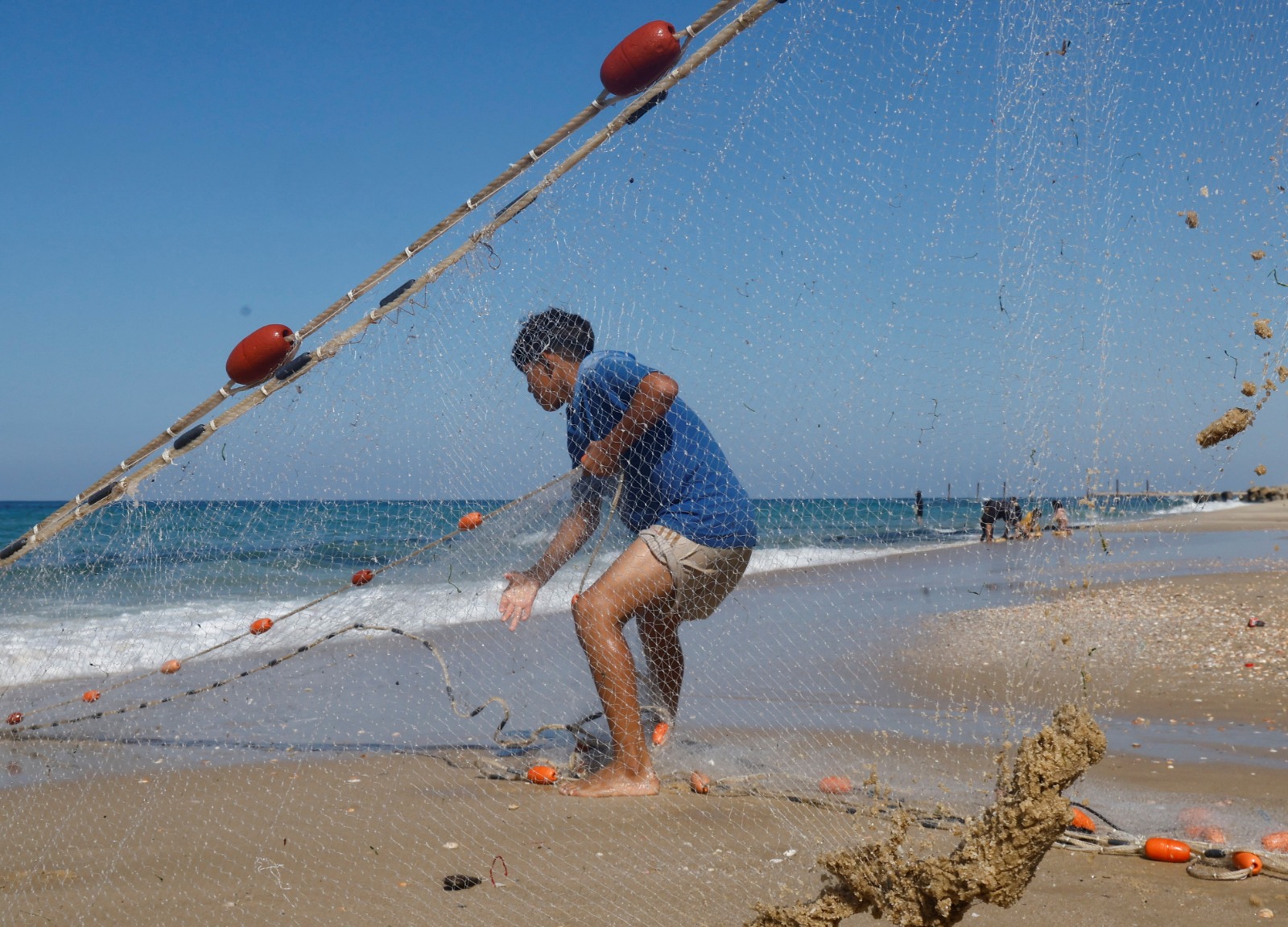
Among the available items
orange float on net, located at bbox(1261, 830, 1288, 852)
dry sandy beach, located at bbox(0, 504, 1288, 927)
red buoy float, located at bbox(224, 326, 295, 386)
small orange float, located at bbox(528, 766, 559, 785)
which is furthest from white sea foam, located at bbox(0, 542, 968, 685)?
orange float on net, located at bbox(1261, 830, 1288, 852)

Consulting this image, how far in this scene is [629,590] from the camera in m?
3.60

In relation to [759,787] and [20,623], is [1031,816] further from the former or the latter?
[20,623]

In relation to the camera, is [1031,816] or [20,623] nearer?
[1031,816]

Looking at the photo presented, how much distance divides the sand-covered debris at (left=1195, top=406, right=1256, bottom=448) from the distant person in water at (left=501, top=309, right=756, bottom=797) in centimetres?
161

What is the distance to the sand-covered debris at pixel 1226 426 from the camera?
272 cm

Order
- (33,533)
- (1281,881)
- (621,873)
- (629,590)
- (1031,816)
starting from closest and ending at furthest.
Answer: (1031,816), (1281,881), (621,873), (33,533), (629,590)

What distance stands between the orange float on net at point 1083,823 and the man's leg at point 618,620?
1542 mm

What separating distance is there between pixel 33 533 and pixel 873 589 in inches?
300

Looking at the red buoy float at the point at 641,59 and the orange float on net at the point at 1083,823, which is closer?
the red buoy float at the point at 641,59

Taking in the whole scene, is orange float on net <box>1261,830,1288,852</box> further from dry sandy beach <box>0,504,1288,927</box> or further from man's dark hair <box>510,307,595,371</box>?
man's dark hair <box>510,307,595,371</box>

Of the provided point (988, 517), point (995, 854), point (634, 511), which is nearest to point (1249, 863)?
point (995, 854)

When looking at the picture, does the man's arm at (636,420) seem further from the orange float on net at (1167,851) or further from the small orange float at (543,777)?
the orange float on net at (1167,851)

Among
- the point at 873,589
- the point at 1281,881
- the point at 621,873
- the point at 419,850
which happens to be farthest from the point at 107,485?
the point at 873,589

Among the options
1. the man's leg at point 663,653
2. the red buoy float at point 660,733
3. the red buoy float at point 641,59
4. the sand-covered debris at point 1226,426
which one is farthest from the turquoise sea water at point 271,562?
the red buoy float at point 641,59
